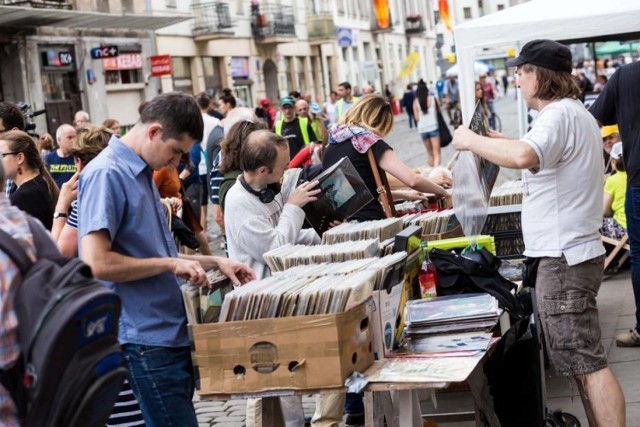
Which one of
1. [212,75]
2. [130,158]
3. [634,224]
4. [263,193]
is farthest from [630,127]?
[212,75]

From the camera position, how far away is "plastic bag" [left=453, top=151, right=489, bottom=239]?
5.45 meters

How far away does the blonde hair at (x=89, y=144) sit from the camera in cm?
612

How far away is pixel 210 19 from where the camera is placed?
129 ft

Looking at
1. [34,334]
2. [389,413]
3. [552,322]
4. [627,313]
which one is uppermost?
[34,334]

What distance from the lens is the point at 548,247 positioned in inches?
193

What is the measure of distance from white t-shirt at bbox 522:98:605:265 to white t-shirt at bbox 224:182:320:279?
122 cm

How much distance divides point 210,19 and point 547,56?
3527cm

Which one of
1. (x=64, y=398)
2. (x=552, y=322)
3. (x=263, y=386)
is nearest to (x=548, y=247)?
(x=552, y=322)

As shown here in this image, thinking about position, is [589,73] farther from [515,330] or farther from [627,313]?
[515,330]

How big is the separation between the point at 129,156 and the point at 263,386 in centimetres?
95

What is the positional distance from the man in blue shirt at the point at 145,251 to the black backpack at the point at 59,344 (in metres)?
0.96

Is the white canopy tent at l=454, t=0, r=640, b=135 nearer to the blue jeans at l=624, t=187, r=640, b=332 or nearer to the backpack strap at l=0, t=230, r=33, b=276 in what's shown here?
the blue jeans at l=624, t=187, r=640, b=332

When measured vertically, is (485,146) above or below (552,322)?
above

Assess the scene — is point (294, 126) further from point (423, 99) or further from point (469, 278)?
point (469, 278)
